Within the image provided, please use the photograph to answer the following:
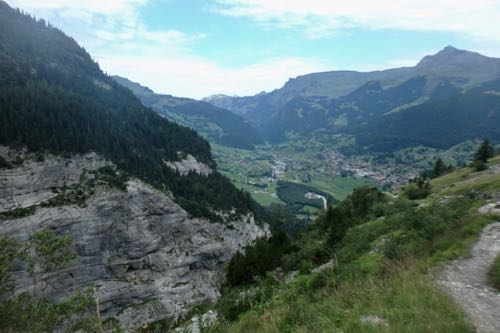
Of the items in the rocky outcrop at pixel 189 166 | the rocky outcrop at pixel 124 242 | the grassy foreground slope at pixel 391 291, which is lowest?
the rocky outcrop at pixel 124 242

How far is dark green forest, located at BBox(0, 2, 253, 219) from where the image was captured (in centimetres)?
8150

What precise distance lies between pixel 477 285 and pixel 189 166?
386ft

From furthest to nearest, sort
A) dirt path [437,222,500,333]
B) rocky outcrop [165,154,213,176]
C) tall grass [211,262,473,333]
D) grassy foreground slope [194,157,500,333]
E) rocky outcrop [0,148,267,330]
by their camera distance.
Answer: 1. rocky outcrop [165,154,213,176]
2. rocky outcrop [0,148,267,330]
3. dirt path [437,222,500,333]
4. grassy foreground slope [194,157,500,333]
5. tall grass [211,262,473,333]

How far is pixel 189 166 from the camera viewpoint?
125m

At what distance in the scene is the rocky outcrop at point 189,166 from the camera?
117825 mm

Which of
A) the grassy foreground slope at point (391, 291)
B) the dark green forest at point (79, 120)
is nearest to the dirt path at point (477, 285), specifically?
the grassy foreground slope at point (391, 291)

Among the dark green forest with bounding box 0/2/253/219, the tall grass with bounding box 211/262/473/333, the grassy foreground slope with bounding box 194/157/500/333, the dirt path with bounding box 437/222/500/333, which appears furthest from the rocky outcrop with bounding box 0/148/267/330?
the dirt path with bounding box 437/222/500/333

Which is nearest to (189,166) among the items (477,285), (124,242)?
(124,242)

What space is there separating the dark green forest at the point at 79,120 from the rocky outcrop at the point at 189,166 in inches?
108

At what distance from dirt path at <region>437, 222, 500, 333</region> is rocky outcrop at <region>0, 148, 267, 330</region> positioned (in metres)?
55.8

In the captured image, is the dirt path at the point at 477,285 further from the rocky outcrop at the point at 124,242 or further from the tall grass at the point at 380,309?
the rocky outcrop at the point at 124,242

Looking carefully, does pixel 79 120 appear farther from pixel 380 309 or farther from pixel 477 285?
pixel 477 285

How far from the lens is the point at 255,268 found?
149 feet

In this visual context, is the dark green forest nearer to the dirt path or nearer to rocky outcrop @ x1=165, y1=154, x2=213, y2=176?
rocky outcrop @ x1=165, y1=154, x2=213, y2=176
